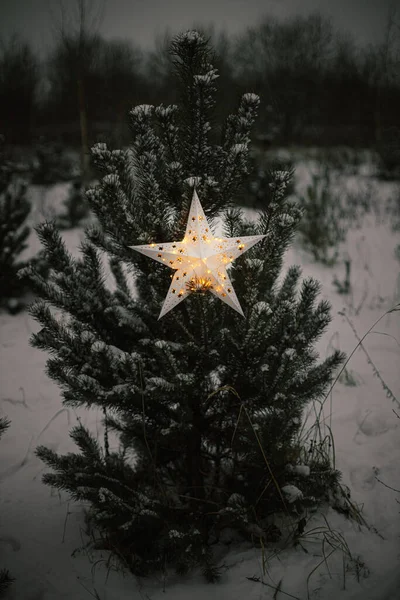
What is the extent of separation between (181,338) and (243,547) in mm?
1125

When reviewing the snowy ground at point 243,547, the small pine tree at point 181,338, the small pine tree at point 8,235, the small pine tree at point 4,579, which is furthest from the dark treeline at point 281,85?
the small pine tree at point 4,579

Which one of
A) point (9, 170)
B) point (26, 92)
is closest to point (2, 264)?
point (9, 170)

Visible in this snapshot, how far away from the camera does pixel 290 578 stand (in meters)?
1.63

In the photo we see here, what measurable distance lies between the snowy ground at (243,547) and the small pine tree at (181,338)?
0.40 ft

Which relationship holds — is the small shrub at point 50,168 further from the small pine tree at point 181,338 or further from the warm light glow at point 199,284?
the warm light glow at point 199,284

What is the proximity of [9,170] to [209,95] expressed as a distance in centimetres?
430

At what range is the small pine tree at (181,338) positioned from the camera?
58.2 inches

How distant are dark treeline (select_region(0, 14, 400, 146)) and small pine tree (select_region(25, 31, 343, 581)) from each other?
10.1m

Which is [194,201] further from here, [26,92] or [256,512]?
[26,92]

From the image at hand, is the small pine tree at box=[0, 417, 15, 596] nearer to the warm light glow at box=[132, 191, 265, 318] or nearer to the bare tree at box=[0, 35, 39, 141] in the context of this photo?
the warm light glow at box=[132, 191, 265, 318]

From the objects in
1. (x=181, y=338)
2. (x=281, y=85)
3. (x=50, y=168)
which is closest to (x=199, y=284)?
(x=181, y=338)

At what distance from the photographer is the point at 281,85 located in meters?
13.9

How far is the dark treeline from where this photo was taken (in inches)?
453

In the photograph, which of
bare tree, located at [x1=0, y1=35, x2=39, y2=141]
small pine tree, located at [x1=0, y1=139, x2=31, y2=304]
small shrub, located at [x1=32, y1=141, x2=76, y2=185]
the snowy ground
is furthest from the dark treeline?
the snowy ground
